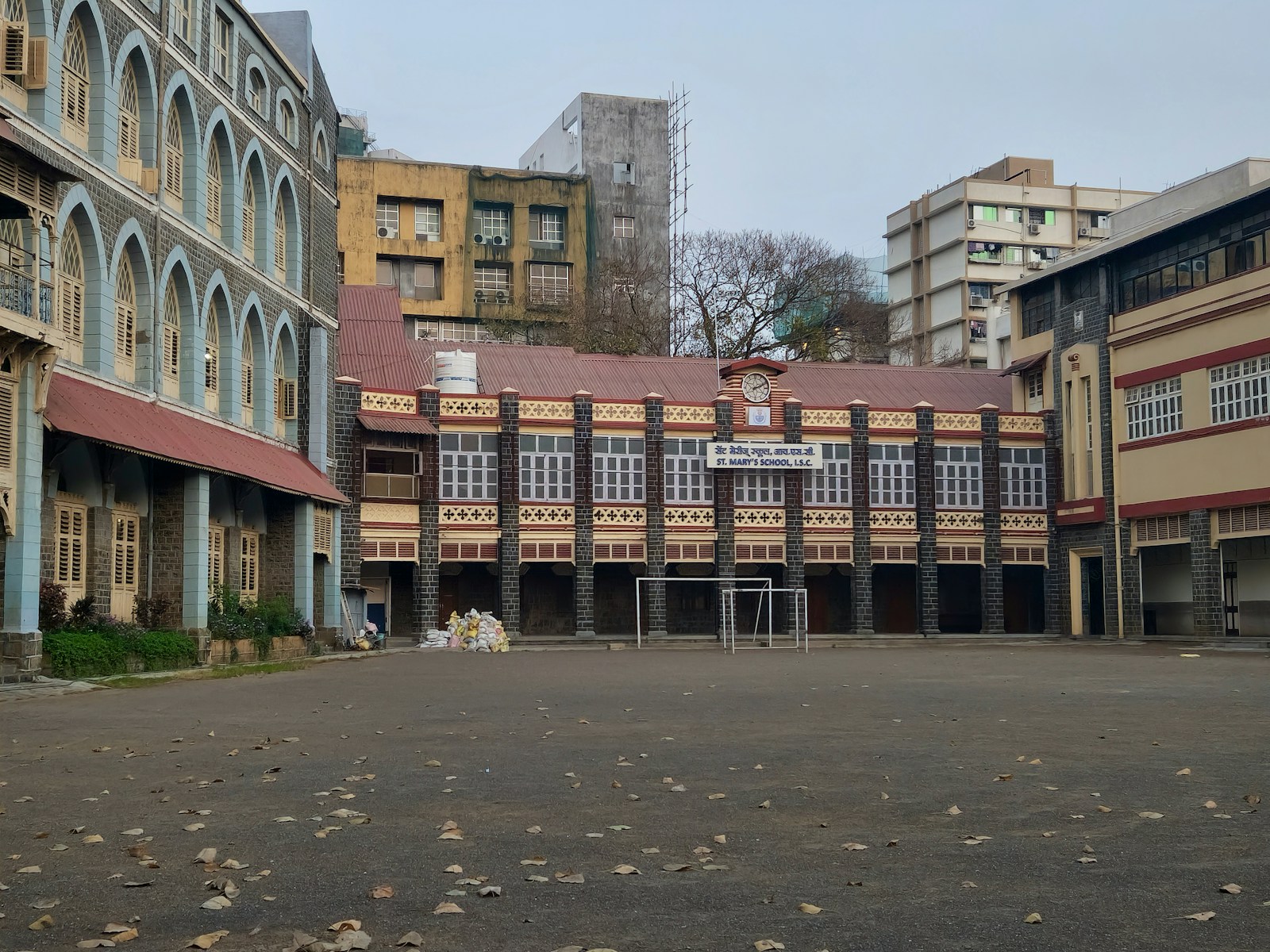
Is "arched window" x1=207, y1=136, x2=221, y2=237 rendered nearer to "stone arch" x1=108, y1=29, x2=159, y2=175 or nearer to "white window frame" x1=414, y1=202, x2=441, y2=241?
"stone arch" x1=108, y1=29, x2=159, y2=175

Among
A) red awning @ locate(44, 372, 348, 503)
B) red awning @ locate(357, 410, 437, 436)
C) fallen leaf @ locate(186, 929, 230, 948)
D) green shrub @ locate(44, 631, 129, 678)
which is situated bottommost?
fallen leaf @ locate(186, 929, 230, 948)

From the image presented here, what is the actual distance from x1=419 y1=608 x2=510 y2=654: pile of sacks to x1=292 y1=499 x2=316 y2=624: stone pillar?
5696 mm

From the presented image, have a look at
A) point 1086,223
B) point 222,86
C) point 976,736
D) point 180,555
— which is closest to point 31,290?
point 180,555

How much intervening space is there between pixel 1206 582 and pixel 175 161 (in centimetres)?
2848

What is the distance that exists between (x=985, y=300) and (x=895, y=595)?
35601 millimetres

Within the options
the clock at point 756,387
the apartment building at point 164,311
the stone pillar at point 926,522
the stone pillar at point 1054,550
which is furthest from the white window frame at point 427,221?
the stone pillar at point 1054,550

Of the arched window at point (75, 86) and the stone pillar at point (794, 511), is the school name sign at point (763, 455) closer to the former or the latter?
the stone pillar at point (794, 511)

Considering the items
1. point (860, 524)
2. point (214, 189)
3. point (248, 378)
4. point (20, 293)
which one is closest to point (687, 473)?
point (860, 524)

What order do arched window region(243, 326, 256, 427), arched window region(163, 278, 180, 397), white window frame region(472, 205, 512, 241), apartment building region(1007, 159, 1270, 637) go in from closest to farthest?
arched window region(163, 278, 180, 397), arched window region(243, 326, 256, 427), apartment building region(1007, 159, 1270, 637), white window frame region(472, 205, 512, 241)

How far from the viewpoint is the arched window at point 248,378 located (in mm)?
33594

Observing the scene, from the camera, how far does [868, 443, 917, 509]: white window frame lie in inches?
1884

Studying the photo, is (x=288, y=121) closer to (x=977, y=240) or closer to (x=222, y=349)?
(x=222, y=349)

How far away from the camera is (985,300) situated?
8162 cm

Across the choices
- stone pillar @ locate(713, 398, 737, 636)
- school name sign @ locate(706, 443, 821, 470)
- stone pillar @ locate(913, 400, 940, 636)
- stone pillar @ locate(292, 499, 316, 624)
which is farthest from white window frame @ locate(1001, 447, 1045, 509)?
stone pillar @ locate(292, 499, 316, 624)
